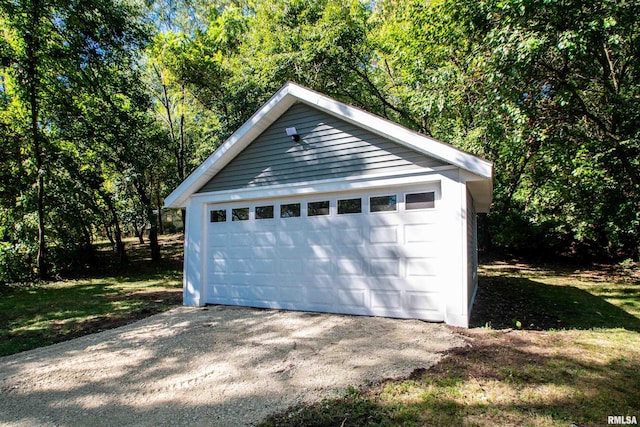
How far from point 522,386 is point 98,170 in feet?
52.8

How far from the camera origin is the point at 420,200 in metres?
5.86

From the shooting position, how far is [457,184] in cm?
550

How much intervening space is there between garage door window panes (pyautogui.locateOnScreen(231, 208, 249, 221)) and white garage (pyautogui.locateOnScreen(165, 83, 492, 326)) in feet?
0.09

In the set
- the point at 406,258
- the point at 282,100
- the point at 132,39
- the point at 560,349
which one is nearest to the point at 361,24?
the point at 132,39

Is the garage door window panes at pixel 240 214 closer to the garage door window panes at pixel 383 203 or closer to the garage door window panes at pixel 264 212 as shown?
the garage door window panes at pixel 264 212

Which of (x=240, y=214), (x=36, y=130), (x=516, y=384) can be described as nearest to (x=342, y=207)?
(x=240, y=214)

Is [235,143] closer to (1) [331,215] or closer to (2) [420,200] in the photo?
(1) [331,215]

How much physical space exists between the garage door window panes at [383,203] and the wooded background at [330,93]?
413 centimetres

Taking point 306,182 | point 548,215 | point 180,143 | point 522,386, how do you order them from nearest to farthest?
point 522,386
point 306,182
point 548,215
point 180,143

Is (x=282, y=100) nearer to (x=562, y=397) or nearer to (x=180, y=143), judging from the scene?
(x=562, y=397)

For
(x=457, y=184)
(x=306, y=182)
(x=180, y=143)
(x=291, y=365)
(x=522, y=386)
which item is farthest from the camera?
(x=180, y=143)

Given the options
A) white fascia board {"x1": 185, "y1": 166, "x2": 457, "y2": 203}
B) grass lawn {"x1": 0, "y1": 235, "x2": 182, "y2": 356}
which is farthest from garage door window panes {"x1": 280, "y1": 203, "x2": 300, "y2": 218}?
grass lawn {"x1": 0, "y1": 235, "x2": 182, "y2": 356}

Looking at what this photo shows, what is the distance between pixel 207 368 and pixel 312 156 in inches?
166

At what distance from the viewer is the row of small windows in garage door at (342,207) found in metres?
5.86
